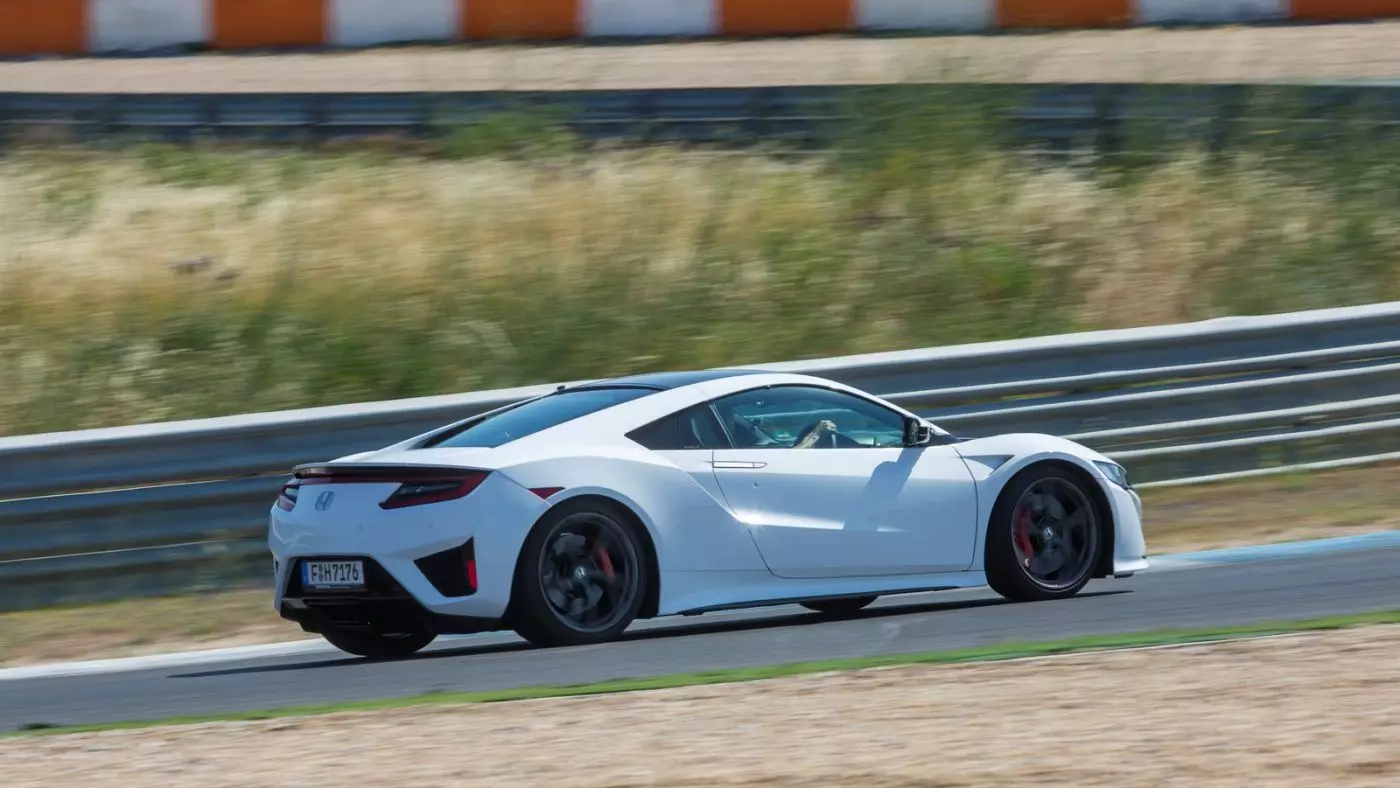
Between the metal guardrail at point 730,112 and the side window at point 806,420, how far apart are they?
9.41 meters

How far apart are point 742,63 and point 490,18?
4.09 m

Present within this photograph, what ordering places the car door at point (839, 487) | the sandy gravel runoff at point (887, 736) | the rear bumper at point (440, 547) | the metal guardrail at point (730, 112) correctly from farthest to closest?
the metal guardrail at point (730, 112), the car door at point (839, 487), the rear bumper at point (440, 547), the sandy gravel runoff at point (887, 736)

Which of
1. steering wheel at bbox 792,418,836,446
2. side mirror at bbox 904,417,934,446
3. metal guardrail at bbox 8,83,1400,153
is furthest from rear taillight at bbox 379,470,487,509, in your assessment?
metal guardrail at bbox 8,83,1400,153

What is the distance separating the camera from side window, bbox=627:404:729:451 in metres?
8.41

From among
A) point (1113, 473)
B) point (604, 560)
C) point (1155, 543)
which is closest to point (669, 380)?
point (604, 560)

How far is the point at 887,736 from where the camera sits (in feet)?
19.4

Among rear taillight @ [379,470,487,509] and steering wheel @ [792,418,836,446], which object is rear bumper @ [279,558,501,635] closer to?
rear taillight @ [379,470,487,509]

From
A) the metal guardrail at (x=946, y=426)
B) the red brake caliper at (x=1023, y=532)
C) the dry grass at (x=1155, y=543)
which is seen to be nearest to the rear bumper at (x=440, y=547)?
the dry grass at (x=1155, y=543)

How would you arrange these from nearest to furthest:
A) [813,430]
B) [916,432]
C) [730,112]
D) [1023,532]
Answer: [813,430]
[916,432]
[1023,532]
[730,112]

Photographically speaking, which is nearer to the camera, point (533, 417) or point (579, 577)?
point (579, 577)

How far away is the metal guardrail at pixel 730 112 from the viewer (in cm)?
1809

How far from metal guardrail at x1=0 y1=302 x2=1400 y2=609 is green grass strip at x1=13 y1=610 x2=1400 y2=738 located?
314 centimetres

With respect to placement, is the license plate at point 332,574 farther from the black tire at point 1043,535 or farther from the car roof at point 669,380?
the black tire at point 1043,535

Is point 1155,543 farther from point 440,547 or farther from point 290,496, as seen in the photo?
point 290,496
